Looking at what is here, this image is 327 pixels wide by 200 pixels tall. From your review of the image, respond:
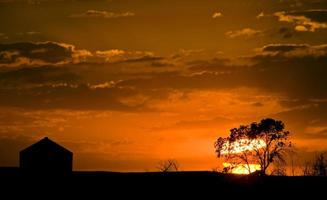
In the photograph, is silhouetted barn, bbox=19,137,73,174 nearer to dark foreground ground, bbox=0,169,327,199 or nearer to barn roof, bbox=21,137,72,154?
barn roof, bbox=21,137,72,154

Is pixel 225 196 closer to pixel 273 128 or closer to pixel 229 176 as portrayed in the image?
pixel 229 176

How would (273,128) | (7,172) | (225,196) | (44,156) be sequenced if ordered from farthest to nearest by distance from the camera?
1. (273,128)
2. (44,156)
3. (7,172)
4. (225,196)

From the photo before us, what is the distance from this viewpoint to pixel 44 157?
49.5 metres

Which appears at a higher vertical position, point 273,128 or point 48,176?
point 273,128

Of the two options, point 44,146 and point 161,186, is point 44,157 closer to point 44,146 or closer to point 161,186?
point 44,146

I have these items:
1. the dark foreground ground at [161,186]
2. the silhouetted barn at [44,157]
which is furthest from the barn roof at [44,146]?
the dark foreground ground at [161,186]

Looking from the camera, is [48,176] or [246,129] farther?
[246,129]

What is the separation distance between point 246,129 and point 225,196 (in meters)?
44.0

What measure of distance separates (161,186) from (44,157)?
16.8 m

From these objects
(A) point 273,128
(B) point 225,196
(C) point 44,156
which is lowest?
(B) point 225,196

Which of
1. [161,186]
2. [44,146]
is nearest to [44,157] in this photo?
[44,146]

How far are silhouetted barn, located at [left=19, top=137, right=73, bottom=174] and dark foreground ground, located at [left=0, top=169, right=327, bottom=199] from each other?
13645 millimetres

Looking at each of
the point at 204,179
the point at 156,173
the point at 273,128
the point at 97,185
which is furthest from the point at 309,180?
the point at 273,128

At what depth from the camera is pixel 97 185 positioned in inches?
1364
